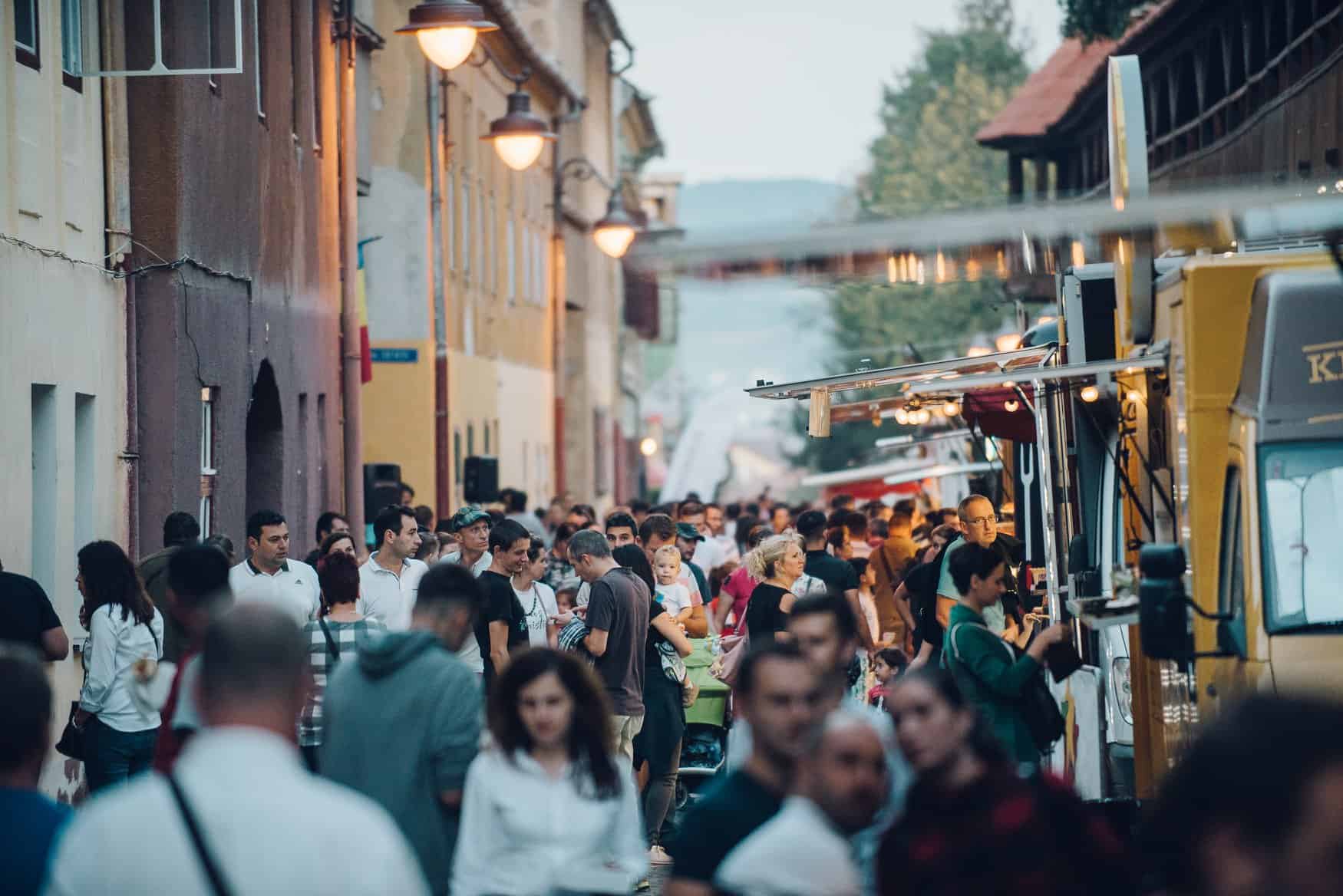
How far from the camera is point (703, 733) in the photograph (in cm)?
1480

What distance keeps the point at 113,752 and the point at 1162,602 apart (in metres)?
5.03

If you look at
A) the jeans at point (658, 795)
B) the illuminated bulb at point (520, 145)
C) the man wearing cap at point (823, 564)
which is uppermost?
the illuminated bulb at point (520, 145)

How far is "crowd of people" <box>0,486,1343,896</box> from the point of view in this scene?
4.45m

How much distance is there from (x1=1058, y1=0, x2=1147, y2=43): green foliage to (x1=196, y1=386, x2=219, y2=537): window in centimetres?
1410

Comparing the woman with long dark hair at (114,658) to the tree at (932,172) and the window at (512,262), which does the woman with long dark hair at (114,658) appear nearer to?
the window at (512,262)

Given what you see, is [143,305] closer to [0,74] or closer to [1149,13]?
[0,74]

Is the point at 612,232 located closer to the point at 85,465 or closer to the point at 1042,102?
the point at 85,465

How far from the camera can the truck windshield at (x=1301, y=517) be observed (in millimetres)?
9344

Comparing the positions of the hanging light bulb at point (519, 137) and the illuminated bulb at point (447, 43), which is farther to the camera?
the hanging light bulb at point (519, 137)

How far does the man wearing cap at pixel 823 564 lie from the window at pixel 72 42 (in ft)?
18.2

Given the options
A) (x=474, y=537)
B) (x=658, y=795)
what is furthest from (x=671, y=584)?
(x=658, y=795)

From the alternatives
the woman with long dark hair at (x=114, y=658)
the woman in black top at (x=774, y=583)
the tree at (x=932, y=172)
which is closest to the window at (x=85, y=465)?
the woman with long dark hair at (x=114, y=658)

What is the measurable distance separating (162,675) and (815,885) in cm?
402

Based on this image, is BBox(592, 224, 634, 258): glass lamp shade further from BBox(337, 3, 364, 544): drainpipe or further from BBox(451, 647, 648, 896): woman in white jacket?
BBox(451, 647, 648, 896): woman in white jacket
